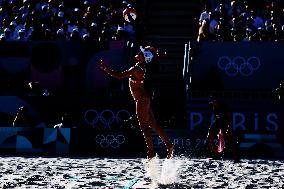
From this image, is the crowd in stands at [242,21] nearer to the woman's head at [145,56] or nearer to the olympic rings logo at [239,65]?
the olympic rings logo at [239,65]

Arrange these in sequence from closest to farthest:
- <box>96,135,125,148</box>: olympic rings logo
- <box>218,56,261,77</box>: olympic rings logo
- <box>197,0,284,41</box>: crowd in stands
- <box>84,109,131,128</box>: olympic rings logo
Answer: <box>96,135,125,148</box>: olympic rings logo → <box>84,109,131,128</box>: olympic rings logo → <box>218,56,261,77</box>: olympic rings logo → <box>197,0,284,41</box>: crowd in stands

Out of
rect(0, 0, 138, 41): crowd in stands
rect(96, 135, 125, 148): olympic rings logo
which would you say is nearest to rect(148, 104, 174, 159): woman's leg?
rect(96, 135, 125, 148): olympic rings logo

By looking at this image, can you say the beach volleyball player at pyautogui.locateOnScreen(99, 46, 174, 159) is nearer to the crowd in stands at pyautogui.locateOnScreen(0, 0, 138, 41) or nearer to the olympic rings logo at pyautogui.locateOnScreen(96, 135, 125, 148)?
the olympic rings logo at pyautogui.locateOnScreen(96, 135, 125, 148)

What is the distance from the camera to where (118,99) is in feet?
60.2

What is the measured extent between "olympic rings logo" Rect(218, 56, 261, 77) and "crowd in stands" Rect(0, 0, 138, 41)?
3.63 meters

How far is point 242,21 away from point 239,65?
2.21 m

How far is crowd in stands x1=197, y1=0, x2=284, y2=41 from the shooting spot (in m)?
19.8

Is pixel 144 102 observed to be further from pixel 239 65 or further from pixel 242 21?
pixel 242 21

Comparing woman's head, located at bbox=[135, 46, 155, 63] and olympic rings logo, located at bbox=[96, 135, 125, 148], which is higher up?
woman's head, located at bbox=[135, 46, 155, 63]

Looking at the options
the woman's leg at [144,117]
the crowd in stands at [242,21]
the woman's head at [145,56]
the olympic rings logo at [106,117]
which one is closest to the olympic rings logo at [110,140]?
the olympic rings logo at [106,117]

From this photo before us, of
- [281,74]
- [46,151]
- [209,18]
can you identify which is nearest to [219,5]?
[209,18]

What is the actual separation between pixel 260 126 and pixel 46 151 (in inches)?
246

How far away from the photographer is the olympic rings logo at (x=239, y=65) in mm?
18812

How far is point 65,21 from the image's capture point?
838 inches
